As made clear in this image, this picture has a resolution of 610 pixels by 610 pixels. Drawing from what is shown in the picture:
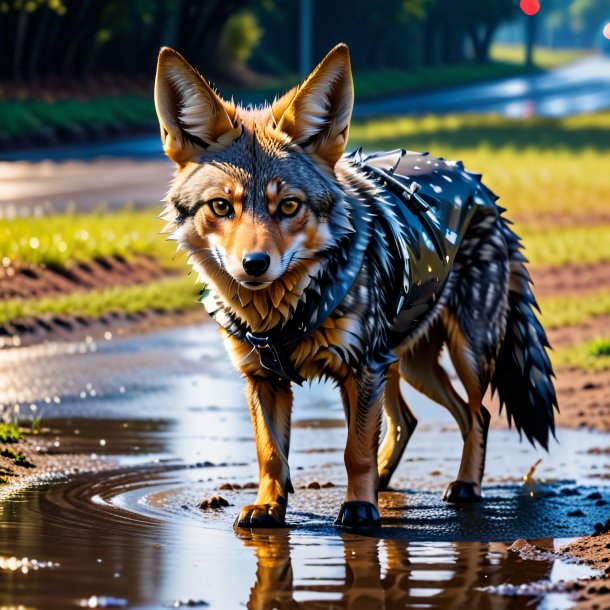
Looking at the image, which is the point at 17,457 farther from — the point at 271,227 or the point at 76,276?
the point at 76,276

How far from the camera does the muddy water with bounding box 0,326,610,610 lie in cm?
544

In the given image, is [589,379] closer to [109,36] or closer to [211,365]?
[211,365]

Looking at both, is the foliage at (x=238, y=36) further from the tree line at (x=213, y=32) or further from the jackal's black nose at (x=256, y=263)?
the jackal's black nose at (x=256, y=263)

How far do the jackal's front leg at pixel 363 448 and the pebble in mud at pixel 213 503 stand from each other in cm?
68

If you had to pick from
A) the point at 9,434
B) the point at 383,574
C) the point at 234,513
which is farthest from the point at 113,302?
the point at 383,574

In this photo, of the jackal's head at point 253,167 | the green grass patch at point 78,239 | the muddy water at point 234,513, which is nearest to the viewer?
the muddy water at point 234,513

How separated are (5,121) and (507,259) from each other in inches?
1058

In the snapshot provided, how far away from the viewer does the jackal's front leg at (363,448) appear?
675cm

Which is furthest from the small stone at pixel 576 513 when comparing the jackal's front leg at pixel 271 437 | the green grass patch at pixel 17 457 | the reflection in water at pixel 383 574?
the green grass patch at pixel 17 457

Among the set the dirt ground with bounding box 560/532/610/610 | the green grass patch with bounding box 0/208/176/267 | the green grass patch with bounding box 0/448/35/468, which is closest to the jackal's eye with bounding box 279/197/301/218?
the dirt ground with bounding box 560/532/610/610

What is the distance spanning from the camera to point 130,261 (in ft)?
53.6

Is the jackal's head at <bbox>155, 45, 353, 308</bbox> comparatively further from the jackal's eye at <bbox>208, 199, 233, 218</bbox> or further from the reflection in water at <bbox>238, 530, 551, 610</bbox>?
the reflection in water at <bbox>238, 530, 551, 610</bbox>

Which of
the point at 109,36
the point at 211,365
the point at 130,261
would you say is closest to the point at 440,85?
the point at 109,36

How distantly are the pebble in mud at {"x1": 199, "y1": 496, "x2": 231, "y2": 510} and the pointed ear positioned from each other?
168cm
